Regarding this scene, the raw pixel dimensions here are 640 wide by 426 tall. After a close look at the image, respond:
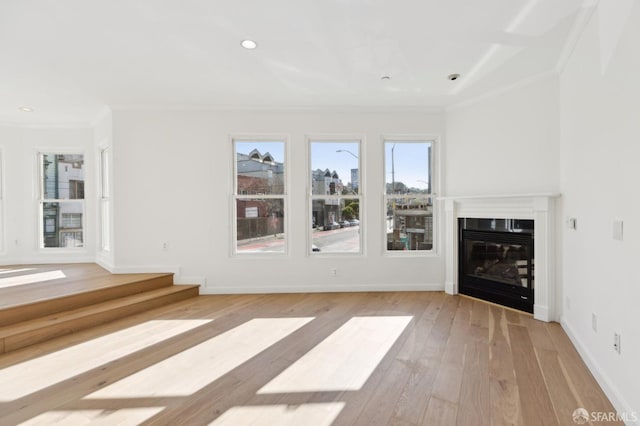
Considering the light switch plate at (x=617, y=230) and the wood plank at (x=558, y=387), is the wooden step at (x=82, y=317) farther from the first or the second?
the light switch plate at (x=617, y=230)

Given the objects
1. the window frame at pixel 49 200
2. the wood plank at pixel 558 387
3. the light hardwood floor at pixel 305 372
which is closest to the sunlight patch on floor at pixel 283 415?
the light hardwood floor at pixel 305 372

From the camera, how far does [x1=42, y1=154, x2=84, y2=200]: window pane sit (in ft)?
16.5

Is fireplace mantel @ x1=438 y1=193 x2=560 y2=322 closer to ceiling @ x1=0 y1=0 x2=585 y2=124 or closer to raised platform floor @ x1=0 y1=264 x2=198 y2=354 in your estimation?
ceiling @ x1=0 y1=0 x2=585 y2=124

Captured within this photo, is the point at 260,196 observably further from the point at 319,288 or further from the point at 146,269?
the point at 146,269

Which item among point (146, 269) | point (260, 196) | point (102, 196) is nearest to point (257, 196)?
point (260, 196)

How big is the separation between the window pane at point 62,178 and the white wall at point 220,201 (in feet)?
5.39

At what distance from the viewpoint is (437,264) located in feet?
13.7

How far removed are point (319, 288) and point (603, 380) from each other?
295 centimetres

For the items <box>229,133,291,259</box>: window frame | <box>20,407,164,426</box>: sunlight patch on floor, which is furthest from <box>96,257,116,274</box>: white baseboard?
<box>20,407,164,426</box>: sunlight patch on floor

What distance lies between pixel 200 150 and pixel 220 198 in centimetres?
74

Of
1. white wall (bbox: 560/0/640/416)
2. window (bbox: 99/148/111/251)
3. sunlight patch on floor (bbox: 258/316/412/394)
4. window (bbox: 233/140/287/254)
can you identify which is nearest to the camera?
white wall (bbox: 560/0/640/416)

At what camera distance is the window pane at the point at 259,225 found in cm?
427

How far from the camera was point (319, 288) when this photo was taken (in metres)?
4.19

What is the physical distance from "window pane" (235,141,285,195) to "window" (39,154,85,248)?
3032mm
